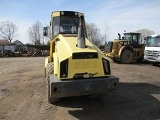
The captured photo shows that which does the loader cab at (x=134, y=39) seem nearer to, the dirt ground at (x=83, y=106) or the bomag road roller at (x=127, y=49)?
the bomag road roller at (x=127, y=49)

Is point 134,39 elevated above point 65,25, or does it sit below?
below

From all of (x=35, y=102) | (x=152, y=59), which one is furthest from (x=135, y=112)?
(x=152, y=59)

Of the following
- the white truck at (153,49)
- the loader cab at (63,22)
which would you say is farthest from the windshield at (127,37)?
the loader cab at (63,22)

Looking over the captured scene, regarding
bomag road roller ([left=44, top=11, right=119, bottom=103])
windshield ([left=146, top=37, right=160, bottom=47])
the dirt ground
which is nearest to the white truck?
windshield ([left=146, top=37, right=160, bottom=47])

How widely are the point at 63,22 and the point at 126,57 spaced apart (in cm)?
1185

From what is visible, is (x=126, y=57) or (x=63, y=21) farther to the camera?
(x=126, y=57)

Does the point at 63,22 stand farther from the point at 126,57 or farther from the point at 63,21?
the point at 126,57

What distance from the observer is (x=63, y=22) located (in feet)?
29.1

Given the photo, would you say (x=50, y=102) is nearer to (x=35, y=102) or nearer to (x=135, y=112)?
(x=35, y=102)

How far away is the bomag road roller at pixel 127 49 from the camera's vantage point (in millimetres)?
19656

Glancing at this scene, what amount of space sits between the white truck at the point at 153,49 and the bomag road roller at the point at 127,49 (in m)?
1.75

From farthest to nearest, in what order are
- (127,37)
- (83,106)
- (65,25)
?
(127,37) → (65,25) → (83,106)

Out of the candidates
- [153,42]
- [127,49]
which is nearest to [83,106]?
[153,42]

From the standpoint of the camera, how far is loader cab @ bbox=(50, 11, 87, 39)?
8.76 metres
